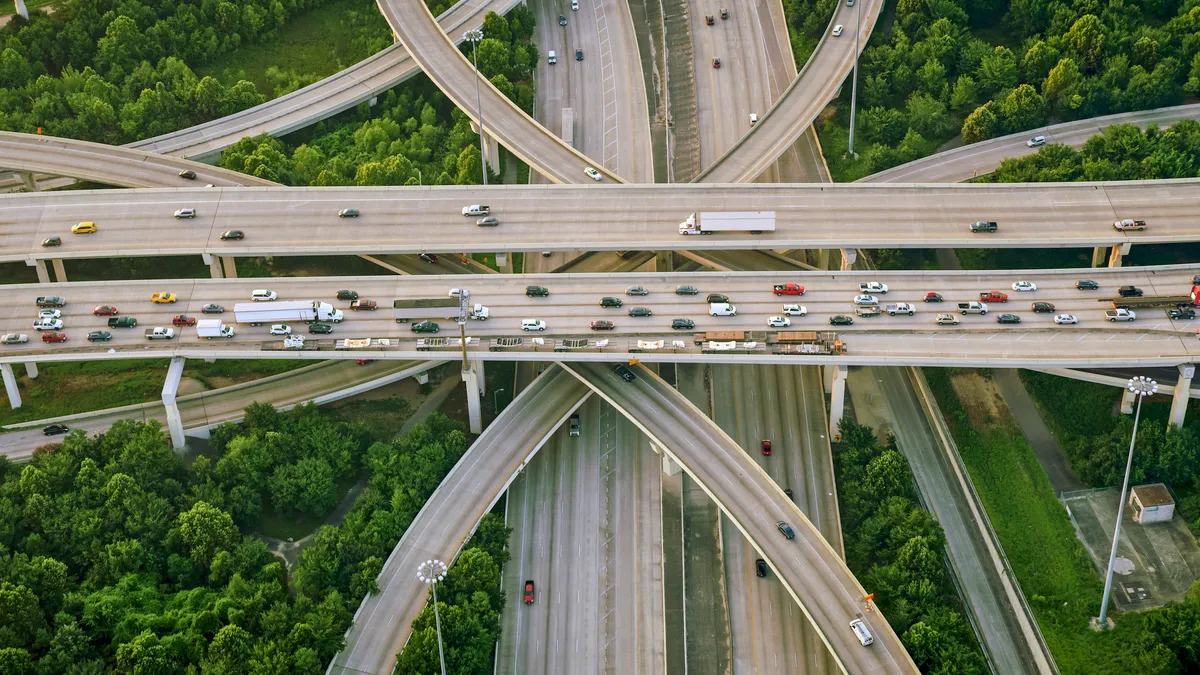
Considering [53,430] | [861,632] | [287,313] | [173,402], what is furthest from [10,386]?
[861,632]

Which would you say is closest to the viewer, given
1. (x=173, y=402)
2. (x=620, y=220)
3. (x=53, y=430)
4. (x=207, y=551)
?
(x=207, y=551)

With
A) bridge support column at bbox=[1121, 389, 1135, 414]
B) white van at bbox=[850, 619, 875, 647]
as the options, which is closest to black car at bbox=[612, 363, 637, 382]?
white van at bbox=[850, 619, 875, 647]

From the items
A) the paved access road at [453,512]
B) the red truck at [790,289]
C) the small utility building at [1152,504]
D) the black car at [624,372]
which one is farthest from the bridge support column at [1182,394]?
the paved access road at [453,512]

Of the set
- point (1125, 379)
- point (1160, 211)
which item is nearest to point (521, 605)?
point (1125, 379)

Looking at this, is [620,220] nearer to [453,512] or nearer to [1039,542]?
[453,512]

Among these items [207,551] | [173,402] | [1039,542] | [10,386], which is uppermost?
[10,386]

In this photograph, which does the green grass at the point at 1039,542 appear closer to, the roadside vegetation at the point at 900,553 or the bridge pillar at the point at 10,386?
the roadside vegetation at the point at 900,553
